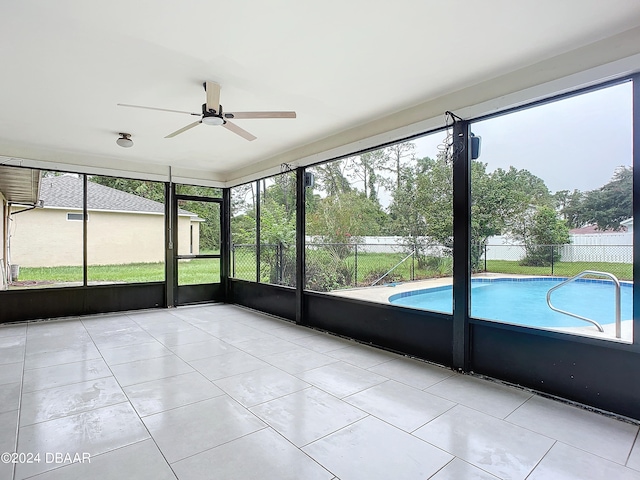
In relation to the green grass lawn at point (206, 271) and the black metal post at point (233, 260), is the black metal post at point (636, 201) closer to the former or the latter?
the green grass lawn at point (206, 271)

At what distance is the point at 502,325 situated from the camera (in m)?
3.09

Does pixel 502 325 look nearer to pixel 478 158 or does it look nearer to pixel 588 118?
pixel 478 158

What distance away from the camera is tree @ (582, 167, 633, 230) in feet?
8.43

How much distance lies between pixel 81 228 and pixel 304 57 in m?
5.25

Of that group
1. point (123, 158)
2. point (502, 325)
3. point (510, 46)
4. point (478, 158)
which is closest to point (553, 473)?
point (502, 325)

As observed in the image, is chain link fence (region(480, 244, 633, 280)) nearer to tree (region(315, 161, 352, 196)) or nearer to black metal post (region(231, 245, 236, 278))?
tree (region(315, 161, 352, 196))

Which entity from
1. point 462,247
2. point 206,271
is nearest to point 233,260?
point 206,271

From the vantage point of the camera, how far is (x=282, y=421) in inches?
96.3

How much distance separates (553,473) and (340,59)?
10.0 ft

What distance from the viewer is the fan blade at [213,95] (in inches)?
121

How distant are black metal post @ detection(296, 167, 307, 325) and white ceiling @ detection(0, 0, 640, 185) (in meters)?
1.16

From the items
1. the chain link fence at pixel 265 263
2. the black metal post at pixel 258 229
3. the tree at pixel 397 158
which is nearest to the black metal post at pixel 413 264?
the tree at pixel 397 158

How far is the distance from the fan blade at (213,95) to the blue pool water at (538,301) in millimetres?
2889

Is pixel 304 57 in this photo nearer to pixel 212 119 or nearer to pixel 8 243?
pixel 212 119
